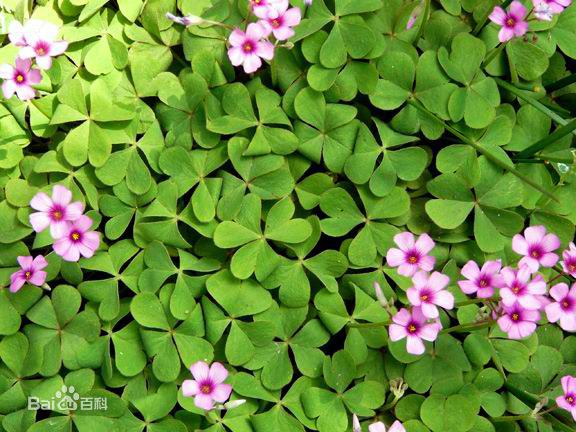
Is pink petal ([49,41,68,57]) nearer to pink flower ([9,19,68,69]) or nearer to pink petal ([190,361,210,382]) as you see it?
pink flower ([9,19,68,69])

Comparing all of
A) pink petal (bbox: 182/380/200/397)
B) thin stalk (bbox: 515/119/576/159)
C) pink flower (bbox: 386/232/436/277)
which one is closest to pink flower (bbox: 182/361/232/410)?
pink petal (bbox: 182/380/200/397)

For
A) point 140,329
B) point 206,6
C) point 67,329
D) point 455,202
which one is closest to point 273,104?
A: point 206,6

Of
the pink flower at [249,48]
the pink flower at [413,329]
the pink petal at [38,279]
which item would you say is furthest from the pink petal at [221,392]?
→ the pink flower at [249,48]

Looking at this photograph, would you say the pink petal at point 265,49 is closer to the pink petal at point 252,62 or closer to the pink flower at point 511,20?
the pink petal at point 252,62

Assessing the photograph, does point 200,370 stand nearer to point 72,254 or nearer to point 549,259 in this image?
point 72,254

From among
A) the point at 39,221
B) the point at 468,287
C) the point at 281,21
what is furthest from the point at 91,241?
the point at 468,287

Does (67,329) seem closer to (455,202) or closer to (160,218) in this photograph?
(160,218)
